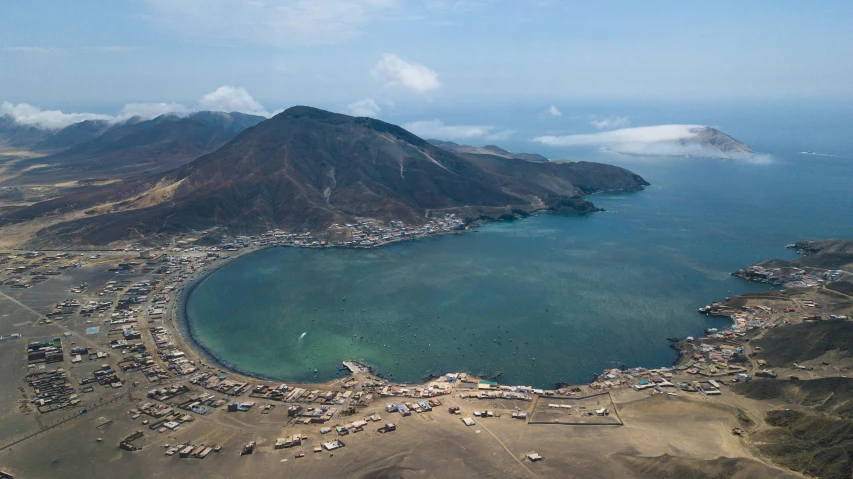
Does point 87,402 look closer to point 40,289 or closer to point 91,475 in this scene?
point 91,475

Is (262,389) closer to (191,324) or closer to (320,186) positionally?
(191,324)

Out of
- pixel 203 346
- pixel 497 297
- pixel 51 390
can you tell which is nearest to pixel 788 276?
pixel 497 297

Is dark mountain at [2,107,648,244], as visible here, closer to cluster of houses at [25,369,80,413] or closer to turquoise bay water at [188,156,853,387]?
turquoise bay water at [188,156,853,387]

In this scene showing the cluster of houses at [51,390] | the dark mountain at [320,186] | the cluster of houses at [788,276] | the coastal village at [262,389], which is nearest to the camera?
the coastal village at [262,389]

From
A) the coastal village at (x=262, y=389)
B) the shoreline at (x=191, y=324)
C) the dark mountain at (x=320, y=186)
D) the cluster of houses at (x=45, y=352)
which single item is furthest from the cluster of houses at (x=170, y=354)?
the dark mountain at (x=320, y=186)

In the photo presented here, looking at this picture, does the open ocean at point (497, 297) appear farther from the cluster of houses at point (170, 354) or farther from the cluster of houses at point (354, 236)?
the cluster of houses at point (354, 236)

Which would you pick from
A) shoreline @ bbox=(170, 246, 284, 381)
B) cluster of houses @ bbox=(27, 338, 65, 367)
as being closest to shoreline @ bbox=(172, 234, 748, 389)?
shoreline @ bbox=(170, 246, 284, 381)
